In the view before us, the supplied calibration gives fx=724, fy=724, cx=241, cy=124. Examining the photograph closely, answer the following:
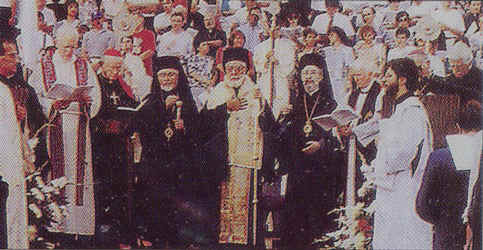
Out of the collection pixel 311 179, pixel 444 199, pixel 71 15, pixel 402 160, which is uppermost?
pixel 71 15

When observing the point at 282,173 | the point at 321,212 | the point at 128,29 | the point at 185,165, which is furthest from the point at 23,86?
the point at 321,212

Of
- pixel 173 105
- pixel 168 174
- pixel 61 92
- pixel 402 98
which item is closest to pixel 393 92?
pixel 402 98

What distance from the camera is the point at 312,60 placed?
15.4 ft

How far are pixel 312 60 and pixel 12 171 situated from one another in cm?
210

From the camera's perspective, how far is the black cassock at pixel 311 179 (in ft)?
15.5

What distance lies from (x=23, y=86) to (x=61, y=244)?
1078mm

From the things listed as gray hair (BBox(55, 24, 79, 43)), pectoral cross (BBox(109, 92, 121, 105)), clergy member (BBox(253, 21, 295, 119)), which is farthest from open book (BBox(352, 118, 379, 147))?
gray hair (BBox(55, 24, 79, 43))

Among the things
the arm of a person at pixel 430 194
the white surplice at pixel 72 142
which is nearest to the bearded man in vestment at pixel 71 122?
the white surplice at pixel 72 142

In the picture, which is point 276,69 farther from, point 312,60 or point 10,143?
point 10,143

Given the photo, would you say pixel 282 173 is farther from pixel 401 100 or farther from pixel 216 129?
pixel 401 100

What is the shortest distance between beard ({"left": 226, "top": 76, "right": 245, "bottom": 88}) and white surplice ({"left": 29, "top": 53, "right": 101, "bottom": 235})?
0.85 metres

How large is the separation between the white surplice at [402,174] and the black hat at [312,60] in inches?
21.7

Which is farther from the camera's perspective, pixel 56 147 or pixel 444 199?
pixel 56 147

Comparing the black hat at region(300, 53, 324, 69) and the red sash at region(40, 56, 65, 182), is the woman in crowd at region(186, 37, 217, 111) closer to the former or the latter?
the black hat at region(300, 53, 324, 69)
